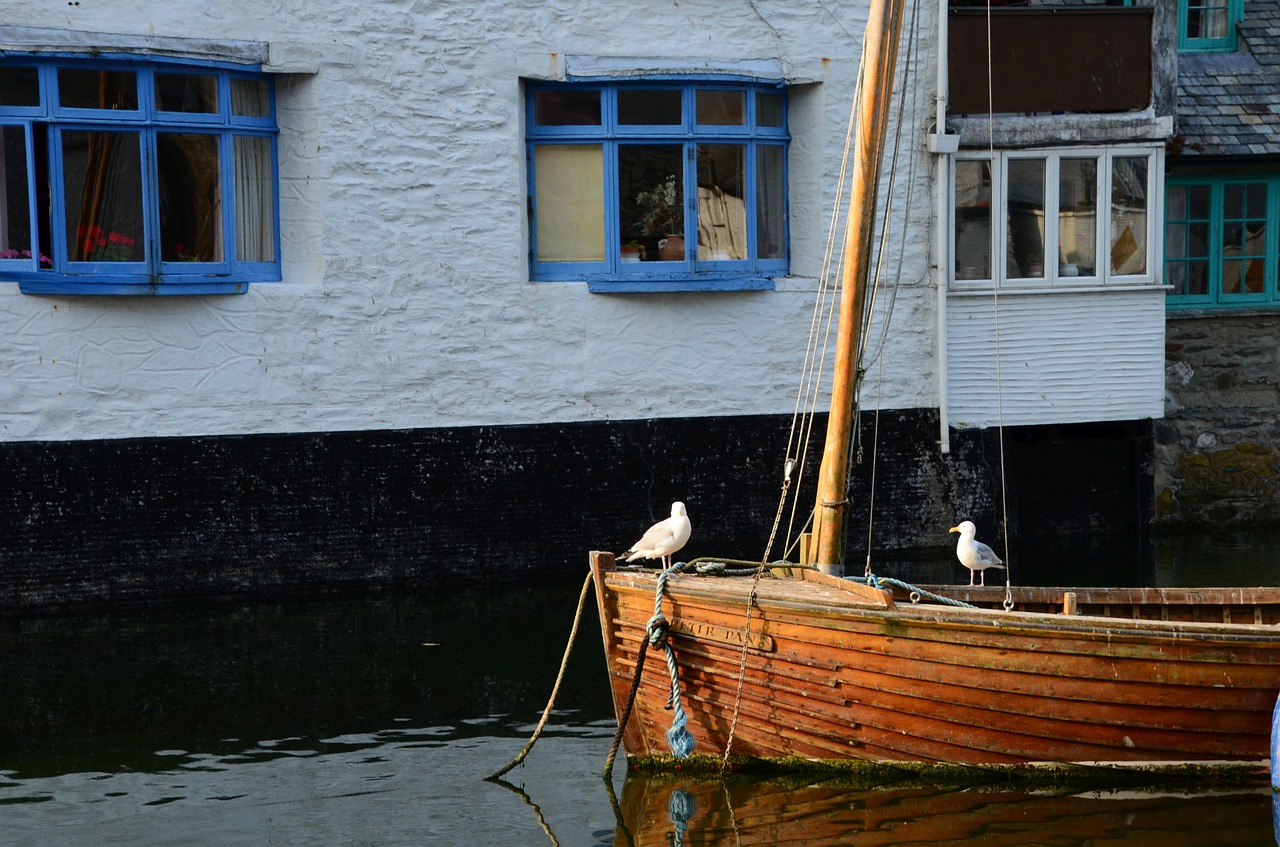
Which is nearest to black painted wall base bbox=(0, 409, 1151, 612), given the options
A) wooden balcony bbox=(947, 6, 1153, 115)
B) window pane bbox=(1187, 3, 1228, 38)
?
wooden balcony bbox=(947, 6, 1153, 115)

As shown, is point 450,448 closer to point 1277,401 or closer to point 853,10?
point 853,10

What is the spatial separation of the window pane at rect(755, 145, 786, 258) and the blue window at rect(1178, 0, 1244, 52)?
5413 mm

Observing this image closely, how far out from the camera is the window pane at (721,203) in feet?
48.3

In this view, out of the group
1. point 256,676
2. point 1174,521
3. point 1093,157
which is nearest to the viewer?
point 256,676

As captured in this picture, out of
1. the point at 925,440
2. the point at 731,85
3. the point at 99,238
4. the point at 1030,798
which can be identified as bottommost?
the point at 1030,798

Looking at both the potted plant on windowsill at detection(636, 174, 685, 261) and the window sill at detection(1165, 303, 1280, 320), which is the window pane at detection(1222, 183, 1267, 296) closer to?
the window sill at detection(1165, 303, 1280, 320)

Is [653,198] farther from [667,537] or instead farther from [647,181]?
[667,537]

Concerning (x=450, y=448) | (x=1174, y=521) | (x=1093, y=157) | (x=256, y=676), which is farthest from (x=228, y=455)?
(x=1174, y=521)

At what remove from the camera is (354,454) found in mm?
13789

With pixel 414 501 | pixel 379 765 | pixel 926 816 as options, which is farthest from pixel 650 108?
pixel 926 816

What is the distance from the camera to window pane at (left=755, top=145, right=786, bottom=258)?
15031 millimetres

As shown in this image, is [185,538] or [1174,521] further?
[1174,521]

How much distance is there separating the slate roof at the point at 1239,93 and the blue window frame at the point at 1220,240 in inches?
24.1

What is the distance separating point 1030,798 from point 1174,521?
29.9ft
